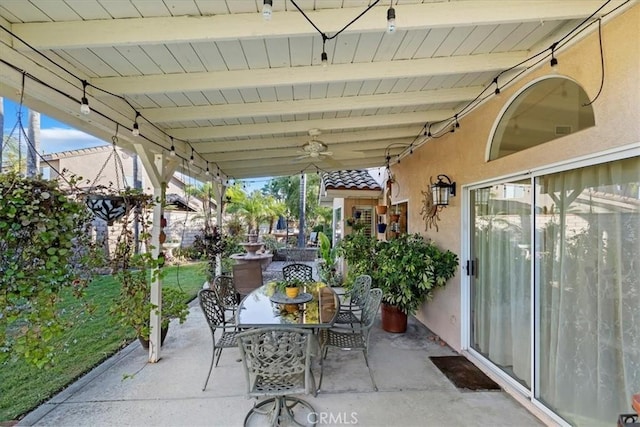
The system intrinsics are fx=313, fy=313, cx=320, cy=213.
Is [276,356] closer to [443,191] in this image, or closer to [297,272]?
[443,191]

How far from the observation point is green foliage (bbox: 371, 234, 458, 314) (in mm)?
4164

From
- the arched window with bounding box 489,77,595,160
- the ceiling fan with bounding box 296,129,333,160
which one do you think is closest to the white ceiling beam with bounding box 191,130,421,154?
the ceiling fan with bounding box 296,129,333,160

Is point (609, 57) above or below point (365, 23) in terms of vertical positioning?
below

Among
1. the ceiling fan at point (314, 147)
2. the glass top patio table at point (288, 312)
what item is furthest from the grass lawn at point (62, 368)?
the ceiling fan at point (314, 147)

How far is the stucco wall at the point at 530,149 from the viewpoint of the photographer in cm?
196

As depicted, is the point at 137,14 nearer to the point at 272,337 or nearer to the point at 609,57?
the point at 272,337

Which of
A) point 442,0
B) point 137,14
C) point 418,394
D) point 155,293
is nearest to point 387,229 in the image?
point 418,394

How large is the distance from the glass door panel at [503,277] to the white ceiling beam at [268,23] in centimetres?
146

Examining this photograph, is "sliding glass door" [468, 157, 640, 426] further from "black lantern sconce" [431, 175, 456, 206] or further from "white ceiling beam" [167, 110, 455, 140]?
"white ceiling beam" [167, 110, 455, 140]

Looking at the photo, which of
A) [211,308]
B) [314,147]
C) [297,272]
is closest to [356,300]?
[297,272]

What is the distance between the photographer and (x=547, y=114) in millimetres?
2730

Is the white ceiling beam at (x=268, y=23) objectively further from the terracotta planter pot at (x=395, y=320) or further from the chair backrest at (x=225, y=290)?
the terracotta planter pot at (x=395, y=320)

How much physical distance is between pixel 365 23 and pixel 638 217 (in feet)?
6.91

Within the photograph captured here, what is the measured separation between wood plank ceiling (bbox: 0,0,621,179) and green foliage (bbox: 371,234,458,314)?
1.82 metres
